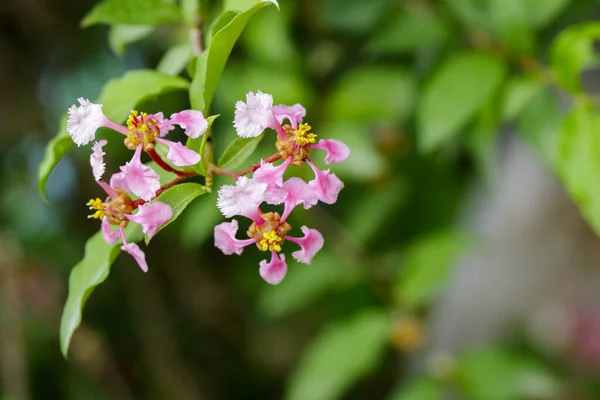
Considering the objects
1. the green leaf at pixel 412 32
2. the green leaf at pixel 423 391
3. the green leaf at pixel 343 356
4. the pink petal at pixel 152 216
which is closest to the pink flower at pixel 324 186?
the pink petal at pixel 152 216

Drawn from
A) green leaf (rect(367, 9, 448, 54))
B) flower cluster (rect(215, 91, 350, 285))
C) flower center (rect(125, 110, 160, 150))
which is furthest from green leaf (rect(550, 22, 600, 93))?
flower center (rect(125, 110, 160, 150))

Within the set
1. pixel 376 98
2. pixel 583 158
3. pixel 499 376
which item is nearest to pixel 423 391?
pixel 499 376

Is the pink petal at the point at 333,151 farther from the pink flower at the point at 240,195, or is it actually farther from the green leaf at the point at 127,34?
the green leaf at the point at 127,34

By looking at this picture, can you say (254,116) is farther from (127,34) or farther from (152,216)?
(127,34)

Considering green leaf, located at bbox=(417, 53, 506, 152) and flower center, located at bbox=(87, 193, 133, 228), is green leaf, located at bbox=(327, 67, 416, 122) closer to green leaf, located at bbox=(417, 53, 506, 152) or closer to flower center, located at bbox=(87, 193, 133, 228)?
green leaf, located at bbox=(417, 53, 506, 152)

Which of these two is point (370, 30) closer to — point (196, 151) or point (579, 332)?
point (196, 151)

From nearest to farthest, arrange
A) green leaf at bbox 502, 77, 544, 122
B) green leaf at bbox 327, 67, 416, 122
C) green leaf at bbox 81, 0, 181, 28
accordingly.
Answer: green leaf at bbox 81, 0, 181, 28
green leaf at bbox 502, 77, 544, 122
green leaf at bbox 327, 67, 416, 122
